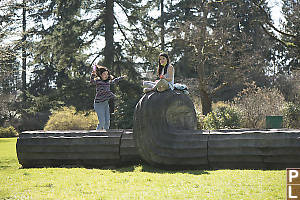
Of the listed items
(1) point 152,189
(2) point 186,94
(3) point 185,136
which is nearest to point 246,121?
(2) point 186,94

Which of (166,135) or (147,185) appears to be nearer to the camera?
(147,185)

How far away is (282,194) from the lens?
434 cm

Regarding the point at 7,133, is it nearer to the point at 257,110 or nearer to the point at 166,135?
the point at 257,110

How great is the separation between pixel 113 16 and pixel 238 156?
15.4 meters

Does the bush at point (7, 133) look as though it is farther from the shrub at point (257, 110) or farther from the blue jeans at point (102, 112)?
the blue jeans at point (102, 112)

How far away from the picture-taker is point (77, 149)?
7.49 m

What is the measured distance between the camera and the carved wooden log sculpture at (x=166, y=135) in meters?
6.50

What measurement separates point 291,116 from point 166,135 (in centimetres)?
1046

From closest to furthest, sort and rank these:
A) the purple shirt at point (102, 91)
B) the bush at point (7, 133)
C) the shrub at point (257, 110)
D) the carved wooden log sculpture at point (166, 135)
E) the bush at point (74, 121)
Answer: the carved wooden log sculpture at point (166, 135), the purple shirt at point (102, 91), the shrub at point (257, 110), the bush at point (74, 121), the bush at point (7, 133)

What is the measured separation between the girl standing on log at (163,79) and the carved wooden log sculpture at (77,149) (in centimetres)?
103

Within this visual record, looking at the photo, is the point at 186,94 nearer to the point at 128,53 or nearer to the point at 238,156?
the point at 238,156

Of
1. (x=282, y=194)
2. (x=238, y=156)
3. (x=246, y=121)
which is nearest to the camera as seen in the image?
(x=282, y=194)

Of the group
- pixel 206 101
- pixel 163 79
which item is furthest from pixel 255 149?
pixel 206 101

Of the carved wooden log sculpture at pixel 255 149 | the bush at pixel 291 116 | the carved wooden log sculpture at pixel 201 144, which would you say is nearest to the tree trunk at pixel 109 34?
the bush at pixel 291 116
